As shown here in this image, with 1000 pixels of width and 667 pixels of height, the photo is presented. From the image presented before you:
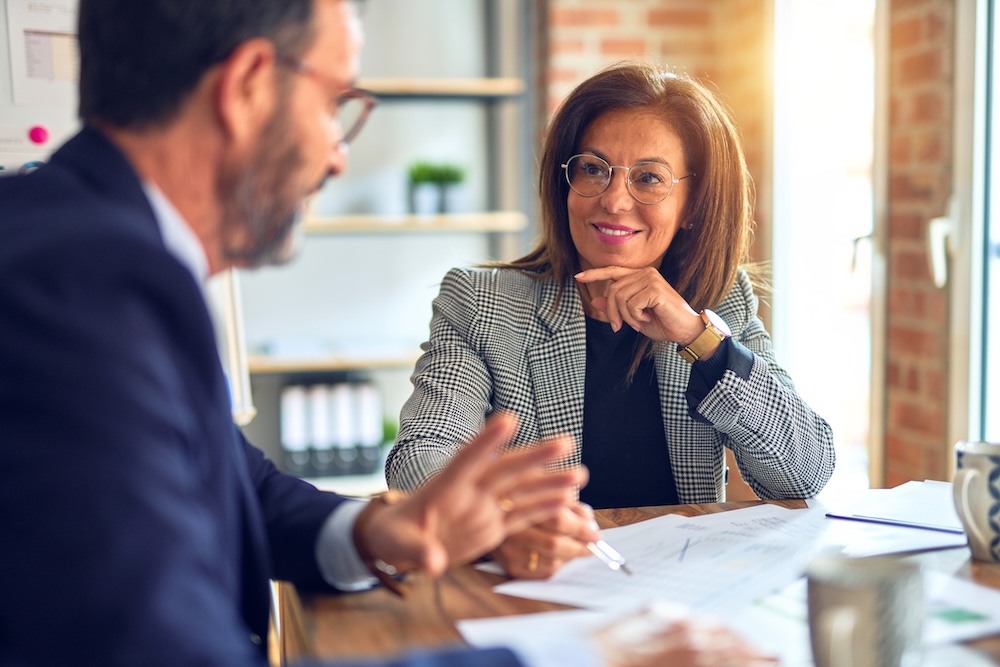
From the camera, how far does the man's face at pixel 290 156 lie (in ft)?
2.87

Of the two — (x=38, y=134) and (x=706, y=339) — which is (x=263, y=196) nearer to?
(x=706, y=339)

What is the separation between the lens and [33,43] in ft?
7.76

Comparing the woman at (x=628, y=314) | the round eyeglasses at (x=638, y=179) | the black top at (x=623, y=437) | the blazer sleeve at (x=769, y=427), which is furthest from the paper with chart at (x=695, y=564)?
the round eyeglasses at (x=638, y=179)

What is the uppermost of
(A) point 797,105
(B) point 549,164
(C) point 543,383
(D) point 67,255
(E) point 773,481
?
(A) point 797,105

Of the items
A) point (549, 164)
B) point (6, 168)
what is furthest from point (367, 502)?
point (6, 168)

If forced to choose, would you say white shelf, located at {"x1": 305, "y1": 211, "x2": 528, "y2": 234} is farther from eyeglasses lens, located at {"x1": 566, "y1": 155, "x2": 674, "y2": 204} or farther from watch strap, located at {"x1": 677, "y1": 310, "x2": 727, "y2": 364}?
watch strap, located at {"x1": 677, "y1": 310, "x2": 727, "y2": 364}

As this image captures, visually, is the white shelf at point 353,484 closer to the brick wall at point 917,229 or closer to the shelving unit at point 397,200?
the shelving unit at point 397,200

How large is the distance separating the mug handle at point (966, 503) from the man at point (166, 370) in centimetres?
41

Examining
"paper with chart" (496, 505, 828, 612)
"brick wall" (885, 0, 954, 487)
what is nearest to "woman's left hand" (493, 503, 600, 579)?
"paper with chart" (496, 505, 828, 612)

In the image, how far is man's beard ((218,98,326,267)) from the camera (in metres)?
0.87

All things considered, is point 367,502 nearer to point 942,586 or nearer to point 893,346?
point 942,586

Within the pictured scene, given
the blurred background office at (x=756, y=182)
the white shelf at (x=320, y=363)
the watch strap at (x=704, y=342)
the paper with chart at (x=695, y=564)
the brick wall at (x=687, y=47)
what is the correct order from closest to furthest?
the paper with chart at (x=695, y=564) → the watch strap at (x=704, y=342) → the blurred background office at (x=756, y=182) → the brick wall at (x=687, y=47) → the white shelf at (x=320, y=363)

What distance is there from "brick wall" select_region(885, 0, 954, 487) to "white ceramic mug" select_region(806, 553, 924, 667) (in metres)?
1.96

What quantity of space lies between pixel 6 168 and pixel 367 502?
167cm
